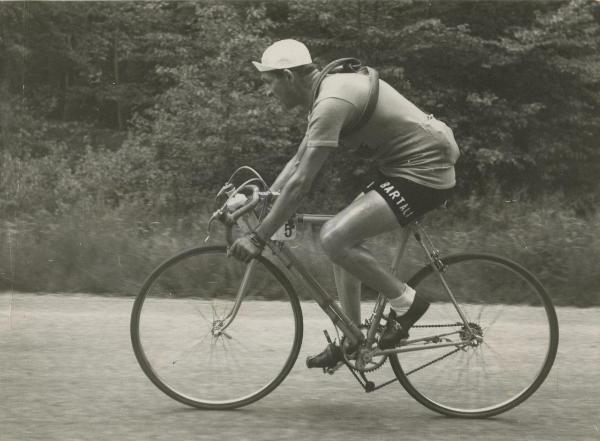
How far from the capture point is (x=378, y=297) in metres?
4.48

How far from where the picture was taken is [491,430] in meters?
4.40

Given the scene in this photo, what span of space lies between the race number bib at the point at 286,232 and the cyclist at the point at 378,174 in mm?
118

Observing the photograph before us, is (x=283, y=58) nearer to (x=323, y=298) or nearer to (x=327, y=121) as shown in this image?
(x=327, y=121)

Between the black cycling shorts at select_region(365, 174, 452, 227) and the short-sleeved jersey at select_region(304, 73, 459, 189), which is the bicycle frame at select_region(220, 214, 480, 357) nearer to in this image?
the black cycling shorts at select_region(365, 174, 452, 227)

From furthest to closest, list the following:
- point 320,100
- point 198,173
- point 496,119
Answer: point 496,119 → point 198,173 → point 320,100

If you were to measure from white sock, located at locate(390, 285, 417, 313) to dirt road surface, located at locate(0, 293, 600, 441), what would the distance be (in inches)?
21.6

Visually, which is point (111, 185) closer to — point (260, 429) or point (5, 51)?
point (5, 51)

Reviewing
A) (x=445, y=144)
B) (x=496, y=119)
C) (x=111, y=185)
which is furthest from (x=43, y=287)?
(x=496, y=119)

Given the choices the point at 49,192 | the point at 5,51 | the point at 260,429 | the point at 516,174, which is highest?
the point at 5,51

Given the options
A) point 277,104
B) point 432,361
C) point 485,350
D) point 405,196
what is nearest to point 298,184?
point 405,196

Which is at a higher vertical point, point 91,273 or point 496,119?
point 496,119

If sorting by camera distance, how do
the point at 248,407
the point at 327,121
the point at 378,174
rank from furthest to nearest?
the point at 248,407 < the point at 378,174 < the point at 327,121

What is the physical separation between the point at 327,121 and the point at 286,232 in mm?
613

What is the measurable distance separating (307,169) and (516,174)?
11.8 m
